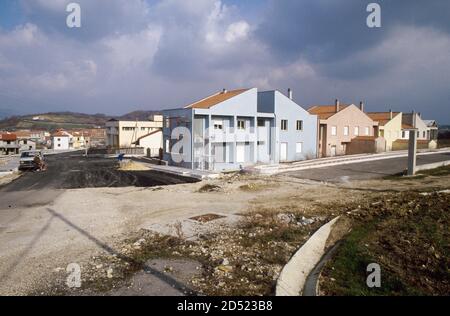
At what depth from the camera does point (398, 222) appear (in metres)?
12.2

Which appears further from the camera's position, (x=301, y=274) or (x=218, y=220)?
(x=218, y=220)

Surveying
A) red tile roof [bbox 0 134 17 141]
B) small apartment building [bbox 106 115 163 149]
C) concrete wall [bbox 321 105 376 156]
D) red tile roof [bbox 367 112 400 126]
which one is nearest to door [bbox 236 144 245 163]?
concrete wall [bbox 321 105 376 156]

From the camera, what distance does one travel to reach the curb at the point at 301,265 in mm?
7207

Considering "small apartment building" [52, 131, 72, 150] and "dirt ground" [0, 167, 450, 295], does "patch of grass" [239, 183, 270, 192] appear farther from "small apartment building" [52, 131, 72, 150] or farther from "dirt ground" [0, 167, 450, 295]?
"small apartment building" [52, 131, 72, 150]

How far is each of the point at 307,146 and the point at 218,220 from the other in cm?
2901

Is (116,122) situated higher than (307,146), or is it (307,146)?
Answer: (116,122)

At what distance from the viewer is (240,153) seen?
35.2 m

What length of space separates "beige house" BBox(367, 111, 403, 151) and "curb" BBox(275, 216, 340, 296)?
45.2m

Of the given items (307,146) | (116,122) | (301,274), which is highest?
(116,122)

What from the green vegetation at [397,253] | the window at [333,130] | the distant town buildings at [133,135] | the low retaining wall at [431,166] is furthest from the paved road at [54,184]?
the distant town buildings at [133,135]

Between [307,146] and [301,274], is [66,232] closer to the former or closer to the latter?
[301,274]

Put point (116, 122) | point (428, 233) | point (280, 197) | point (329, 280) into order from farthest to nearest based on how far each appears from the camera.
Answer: point (116, 122)
point (280, 197)
point (428, 233)
point (329, 280)
